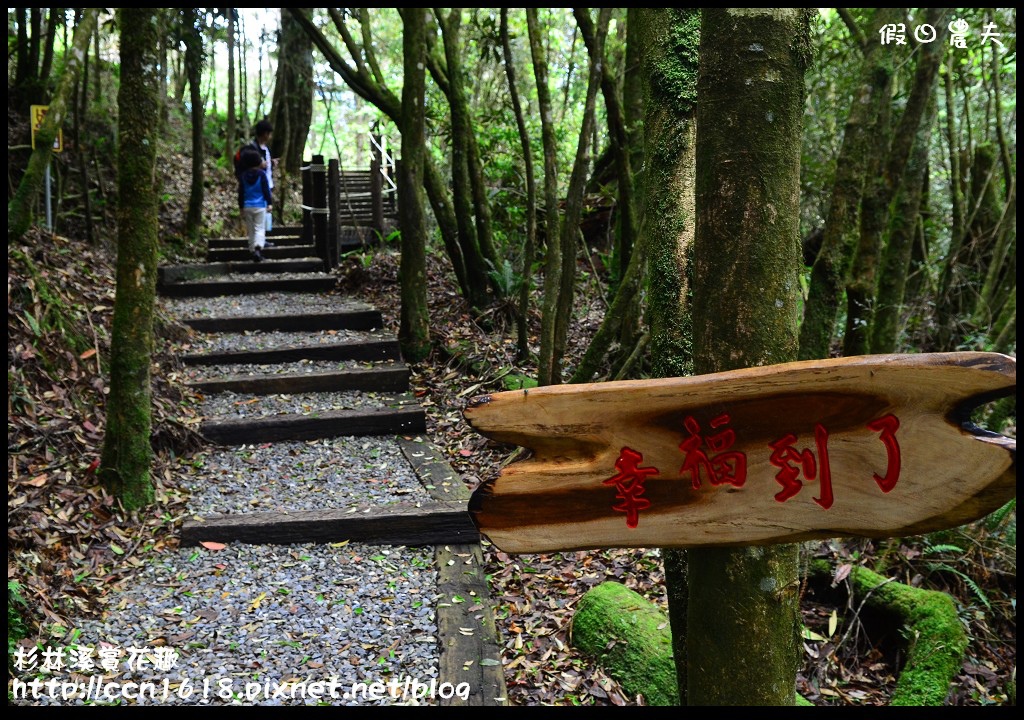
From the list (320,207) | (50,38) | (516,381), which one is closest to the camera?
(516,381)

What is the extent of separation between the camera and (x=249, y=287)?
9586 mm

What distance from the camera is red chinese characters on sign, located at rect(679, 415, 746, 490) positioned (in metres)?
1.72

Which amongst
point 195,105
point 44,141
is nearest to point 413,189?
point 44,141

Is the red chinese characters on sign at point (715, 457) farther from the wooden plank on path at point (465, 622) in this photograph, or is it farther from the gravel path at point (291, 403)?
the gravel path at point (291, 403)

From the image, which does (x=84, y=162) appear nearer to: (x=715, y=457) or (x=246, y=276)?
(x=246, y=276)

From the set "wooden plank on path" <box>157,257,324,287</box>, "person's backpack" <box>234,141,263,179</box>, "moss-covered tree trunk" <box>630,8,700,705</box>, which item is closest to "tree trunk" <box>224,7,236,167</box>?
"person's backpack" <box>234,141,263,179</box>

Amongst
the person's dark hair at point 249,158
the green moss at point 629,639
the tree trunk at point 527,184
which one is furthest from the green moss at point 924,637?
the person's dark hair at point 249,158

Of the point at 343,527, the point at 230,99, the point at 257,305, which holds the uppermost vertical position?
the point at 230,99

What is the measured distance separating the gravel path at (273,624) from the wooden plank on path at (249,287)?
218 inches

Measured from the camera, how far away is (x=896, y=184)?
4.68 m

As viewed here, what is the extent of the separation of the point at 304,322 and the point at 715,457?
23.6 feet

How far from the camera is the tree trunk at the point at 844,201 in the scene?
4.15 meters

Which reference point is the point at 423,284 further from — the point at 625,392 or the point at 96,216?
the point at 625,392

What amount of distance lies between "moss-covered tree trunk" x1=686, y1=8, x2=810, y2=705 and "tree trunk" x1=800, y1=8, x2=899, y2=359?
2405 mm
